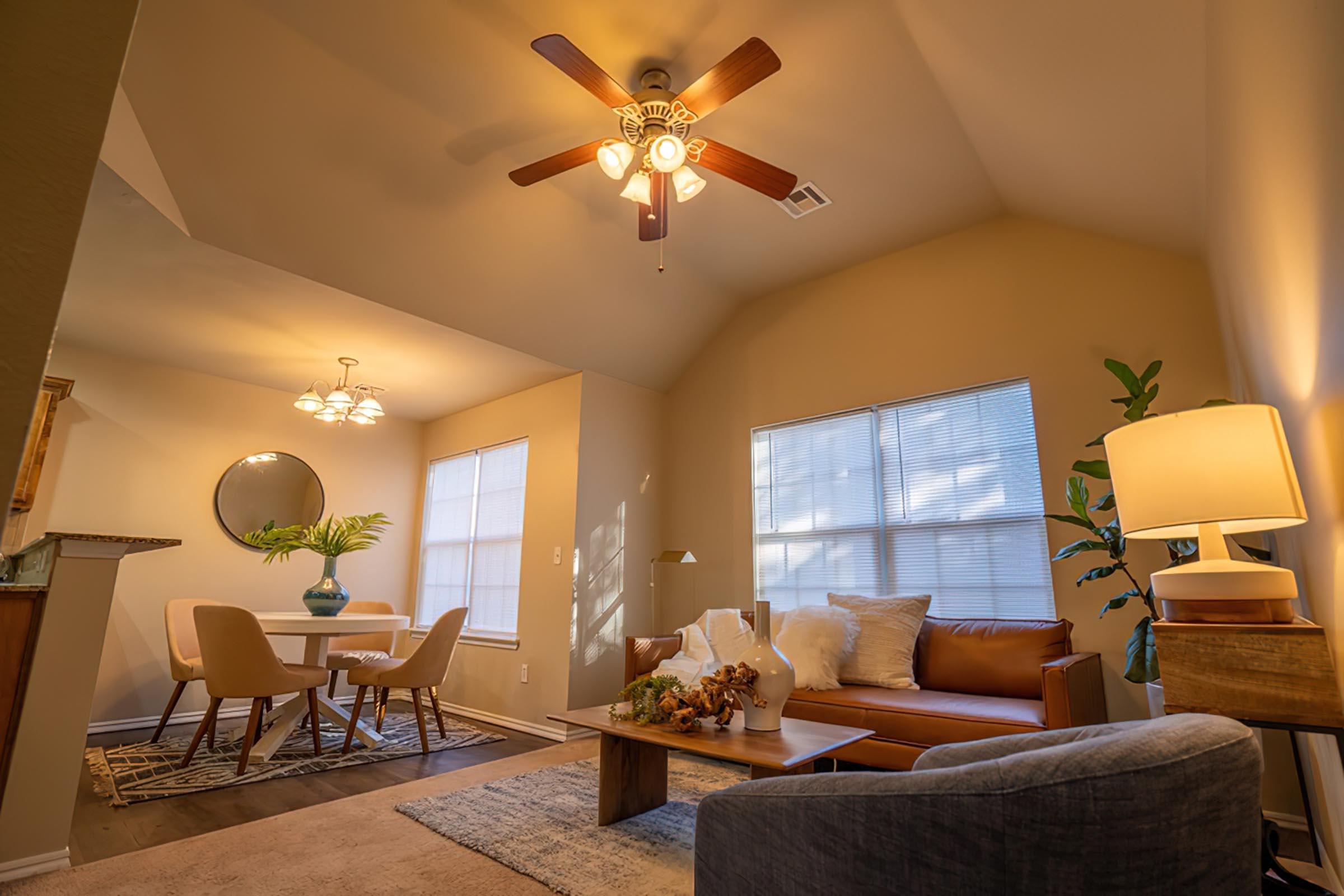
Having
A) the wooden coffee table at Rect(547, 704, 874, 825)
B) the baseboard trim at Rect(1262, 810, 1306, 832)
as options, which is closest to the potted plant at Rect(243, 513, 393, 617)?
the wooden coffee table at Rect(547, 704, 874, 825)

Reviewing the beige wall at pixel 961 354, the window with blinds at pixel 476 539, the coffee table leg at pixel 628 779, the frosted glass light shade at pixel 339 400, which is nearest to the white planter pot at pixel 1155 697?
the beige wall at pixel 961 354

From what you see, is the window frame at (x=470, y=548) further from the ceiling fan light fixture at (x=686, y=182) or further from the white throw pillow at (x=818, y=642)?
the ceiling fan light fixture at (x=686, y=182)

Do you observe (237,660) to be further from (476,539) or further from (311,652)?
(476,539)

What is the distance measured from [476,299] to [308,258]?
94 centimetres

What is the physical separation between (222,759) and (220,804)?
0.81 metres

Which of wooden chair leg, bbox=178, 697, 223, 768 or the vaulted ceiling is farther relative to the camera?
wooden chair leg, bbox=178, 697, 223, 768

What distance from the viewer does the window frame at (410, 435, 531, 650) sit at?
4980 mm

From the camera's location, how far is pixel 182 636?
4.16m

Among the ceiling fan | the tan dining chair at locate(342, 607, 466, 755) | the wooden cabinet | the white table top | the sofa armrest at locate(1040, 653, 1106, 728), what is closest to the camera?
the ceiling fan

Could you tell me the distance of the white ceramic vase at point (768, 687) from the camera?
7.87 feet

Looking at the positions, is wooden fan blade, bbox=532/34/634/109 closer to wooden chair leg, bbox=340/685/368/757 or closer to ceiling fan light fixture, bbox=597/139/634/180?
ceiling fan light fixture, bbox=597/139/634/180

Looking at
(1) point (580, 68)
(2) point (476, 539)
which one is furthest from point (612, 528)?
(1) point (580, 68)

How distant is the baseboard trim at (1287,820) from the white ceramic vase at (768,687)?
2056 mm

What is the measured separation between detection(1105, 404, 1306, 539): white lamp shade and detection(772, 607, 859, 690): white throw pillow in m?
1.92
